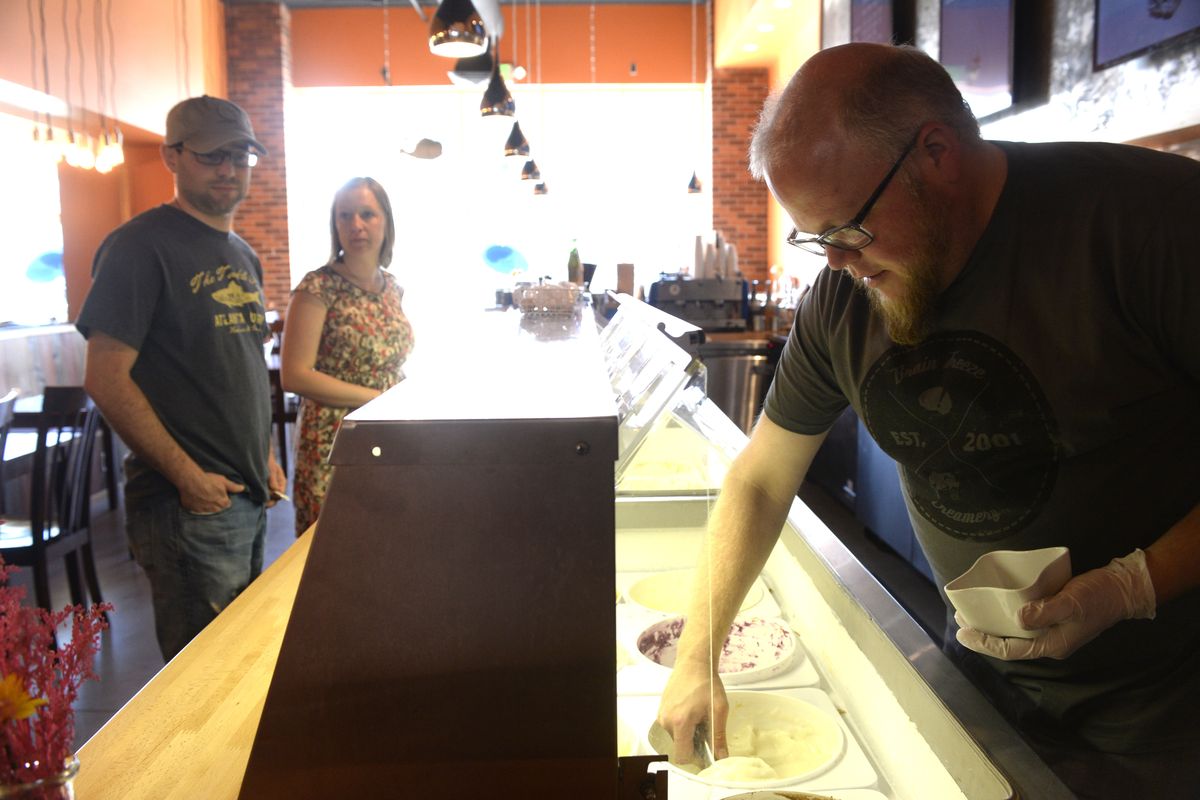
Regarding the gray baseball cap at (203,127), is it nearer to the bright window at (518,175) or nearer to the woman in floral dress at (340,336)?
the woman in floral dress at (340,336)

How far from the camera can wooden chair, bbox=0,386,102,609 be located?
11.7ft

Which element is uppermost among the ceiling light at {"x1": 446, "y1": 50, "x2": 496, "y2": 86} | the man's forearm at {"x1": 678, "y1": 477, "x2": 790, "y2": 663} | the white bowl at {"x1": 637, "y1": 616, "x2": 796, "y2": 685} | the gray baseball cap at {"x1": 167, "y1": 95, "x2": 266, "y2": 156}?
the ceiling light at {"x1": 446, "y1": 50, "x2": 496, "y2": 86}

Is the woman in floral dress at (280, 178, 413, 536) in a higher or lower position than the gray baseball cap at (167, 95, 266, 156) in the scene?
lower

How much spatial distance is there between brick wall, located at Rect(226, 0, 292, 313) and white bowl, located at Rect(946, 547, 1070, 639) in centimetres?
1083

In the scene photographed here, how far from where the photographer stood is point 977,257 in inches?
55.3

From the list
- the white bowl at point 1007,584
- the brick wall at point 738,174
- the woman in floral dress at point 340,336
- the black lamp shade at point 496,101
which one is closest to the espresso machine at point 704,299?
the black lamp shade at point 496,101

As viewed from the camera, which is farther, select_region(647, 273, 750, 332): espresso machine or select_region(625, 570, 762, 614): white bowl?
select_region(647, 273, 750, 332): espresso machine

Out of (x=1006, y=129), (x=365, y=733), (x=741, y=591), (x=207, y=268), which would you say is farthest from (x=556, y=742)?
(x=1006, y=129)

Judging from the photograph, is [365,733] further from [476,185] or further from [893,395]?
[476,185]

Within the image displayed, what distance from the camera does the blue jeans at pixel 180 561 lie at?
2.44 meters

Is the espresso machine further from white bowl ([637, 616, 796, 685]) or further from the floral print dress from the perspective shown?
white bowl ([637, 616, 796, 685])

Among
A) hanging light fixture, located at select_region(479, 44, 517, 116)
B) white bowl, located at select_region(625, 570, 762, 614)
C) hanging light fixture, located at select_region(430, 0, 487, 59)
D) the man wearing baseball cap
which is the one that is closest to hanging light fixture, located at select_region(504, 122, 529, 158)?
hanging light fixture, located at select_region(479, 44, 517, 116)

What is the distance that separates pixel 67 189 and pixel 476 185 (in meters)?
4.82

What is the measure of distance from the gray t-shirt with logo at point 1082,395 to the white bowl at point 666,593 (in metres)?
0.45
